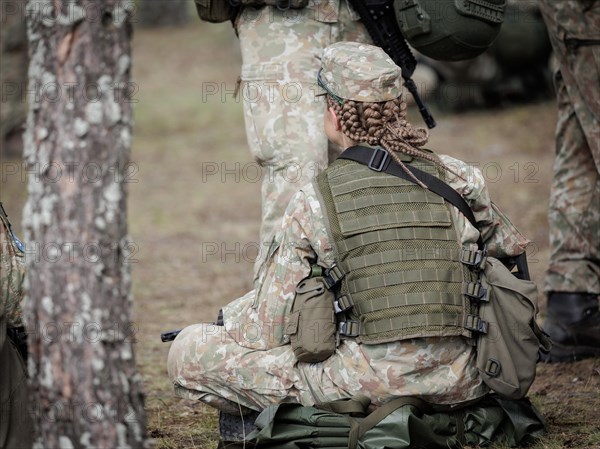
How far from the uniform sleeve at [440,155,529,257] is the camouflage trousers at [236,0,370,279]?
2.53 ft

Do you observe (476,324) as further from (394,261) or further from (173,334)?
(173,334)

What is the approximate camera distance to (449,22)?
4.34 metres

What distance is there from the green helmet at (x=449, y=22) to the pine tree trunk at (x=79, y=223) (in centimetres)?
198

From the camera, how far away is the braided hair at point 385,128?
348 centimetres

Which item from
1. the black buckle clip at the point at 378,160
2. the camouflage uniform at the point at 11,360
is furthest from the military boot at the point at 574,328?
the camouflage uniform at the point at 11,360

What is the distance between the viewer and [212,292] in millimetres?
7020

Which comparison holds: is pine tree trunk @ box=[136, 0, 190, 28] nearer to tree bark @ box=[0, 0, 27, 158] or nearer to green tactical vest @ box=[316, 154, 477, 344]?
tree bark @ box=[0, 0, 27, 158]

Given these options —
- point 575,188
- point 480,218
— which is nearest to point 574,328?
point 575,188

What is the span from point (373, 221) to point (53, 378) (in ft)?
4.10

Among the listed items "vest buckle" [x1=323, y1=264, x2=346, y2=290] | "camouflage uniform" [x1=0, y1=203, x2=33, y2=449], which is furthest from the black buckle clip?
A: "camouflage uniform" [x1=0, y1=203, x2=33, y2=449]

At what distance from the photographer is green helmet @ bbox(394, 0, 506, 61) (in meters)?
4.33

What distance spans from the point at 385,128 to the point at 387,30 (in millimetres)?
1149

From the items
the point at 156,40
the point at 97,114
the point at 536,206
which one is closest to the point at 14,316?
the point at 97,114

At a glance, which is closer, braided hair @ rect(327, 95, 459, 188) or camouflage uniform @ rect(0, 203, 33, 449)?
camouflage uniform @ rect(0, 203, 33, 449)
